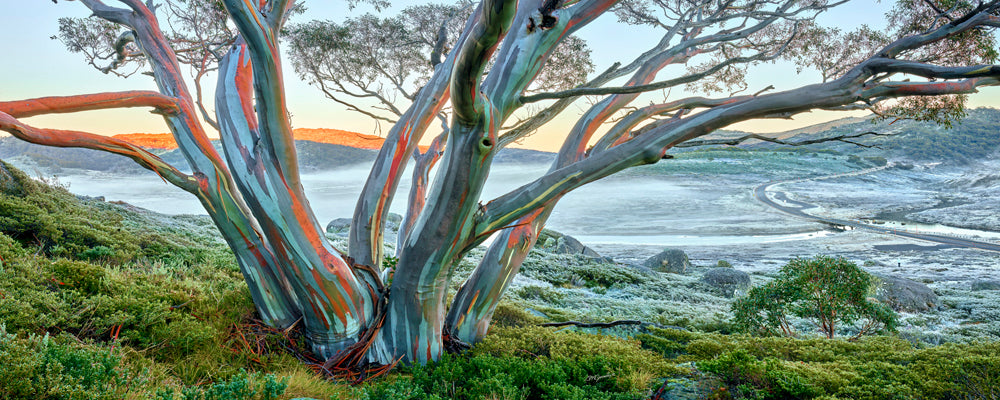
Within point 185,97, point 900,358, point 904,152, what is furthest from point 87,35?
point 904,152

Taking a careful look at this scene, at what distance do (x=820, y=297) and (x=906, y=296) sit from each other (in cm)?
592

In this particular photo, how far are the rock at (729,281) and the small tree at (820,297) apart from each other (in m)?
5.29

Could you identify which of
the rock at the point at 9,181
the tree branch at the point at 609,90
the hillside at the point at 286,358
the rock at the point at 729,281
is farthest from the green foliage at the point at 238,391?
the rock at the point at 729,281

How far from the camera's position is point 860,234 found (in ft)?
73.6

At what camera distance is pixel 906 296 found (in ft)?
32.2

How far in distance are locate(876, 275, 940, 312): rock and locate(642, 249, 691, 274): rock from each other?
5035mm

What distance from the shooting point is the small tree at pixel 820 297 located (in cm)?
571

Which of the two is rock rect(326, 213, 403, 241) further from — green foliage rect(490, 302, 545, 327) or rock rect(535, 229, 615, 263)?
green foliage rect(490, 302, 545, 327)

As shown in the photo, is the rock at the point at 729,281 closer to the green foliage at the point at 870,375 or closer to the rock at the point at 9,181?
the green foliage at the point at 870,375

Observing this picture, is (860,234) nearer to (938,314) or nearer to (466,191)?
(938,314)

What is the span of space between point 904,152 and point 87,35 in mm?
77662

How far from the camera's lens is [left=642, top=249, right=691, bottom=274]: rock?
14.5m

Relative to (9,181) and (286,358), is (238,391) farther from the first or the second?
(9,181)

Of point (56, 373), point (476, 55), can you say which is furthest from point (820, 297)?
point (56, 373)
